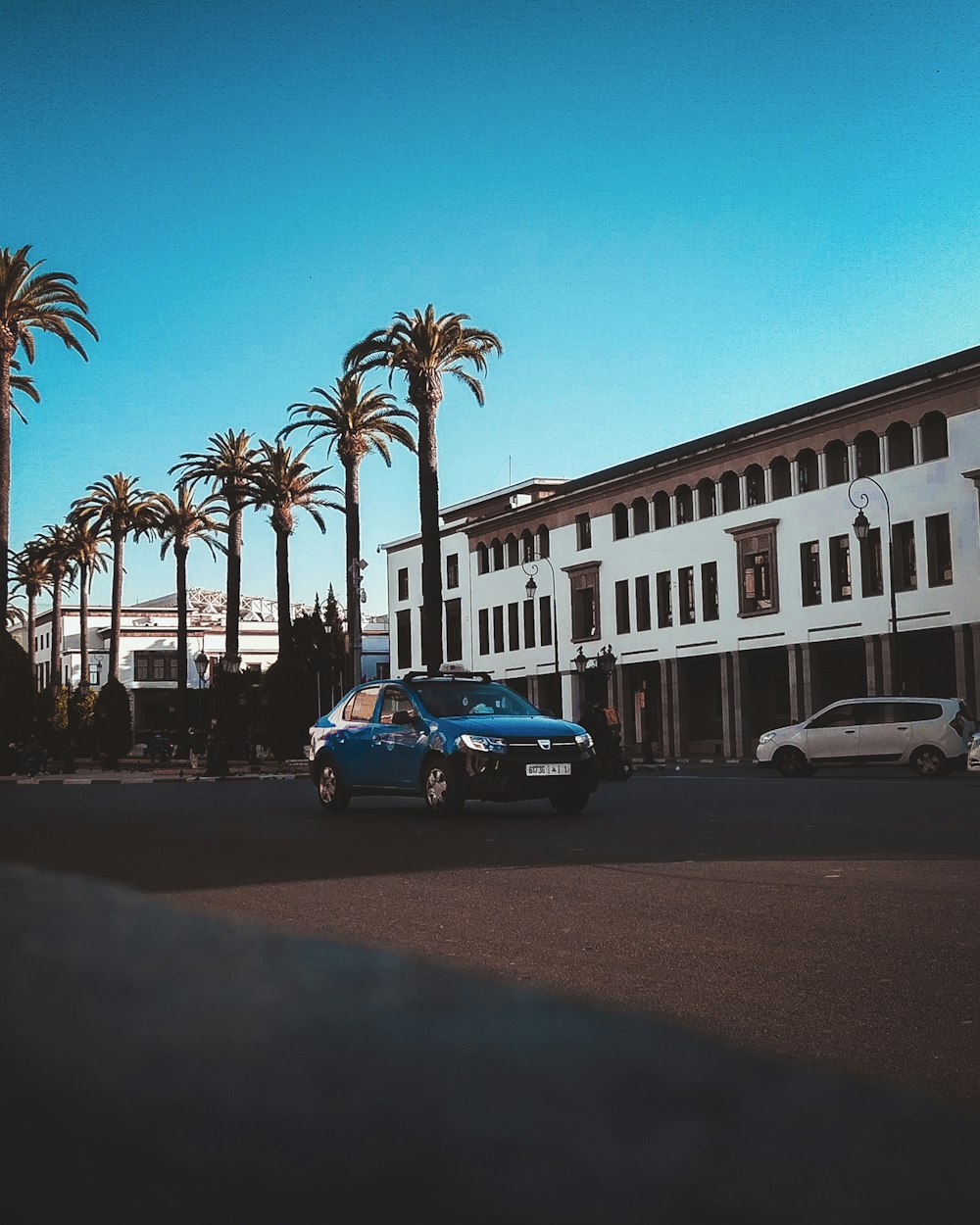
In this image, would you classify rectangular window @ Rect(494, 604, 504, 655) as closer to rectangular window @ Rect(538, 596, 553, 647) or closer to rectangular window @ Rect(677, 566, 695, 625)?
rectangular window @ Rect(538, 596, 553, 647)

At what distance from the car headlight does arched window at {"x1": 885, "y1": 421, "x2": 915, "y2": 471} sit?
1316 inches

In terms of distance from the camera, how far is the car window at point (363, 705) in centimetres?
1920

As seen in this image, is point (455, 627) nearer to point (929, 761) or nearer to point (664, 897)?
point (929, 761)

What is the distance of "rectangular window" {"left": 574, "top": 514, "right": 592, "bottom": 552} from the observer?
65.5 m

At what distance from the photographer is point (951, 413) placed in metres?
45.8

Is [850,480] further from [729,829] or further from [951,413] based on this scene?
[729,829]

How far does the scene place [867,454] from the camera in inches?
1948

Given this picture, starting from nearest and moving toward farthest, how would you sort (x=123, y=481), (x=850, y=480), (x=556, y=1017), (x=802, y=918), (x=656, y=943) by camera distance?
(x=556, y=1017) → (x=656, y=943) → (x=802, y=918) → (x=850, y=480) → (x=123, y=481)

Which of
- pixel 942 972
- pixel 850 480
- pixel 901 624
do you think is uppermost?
pixel 850 480

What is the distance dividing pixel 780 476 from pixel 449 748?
125 feet

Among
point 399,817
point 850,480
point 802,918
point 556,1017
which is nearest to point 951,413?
point 850,480

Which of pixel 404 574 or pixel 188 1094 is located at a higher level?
pixel 404 574

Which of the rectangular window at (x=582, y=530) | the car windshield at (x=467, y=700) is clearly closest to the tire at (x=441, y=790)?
the car windshield at (x=467, y=700)

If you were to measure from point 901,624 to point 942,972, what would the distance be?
1685 inches
